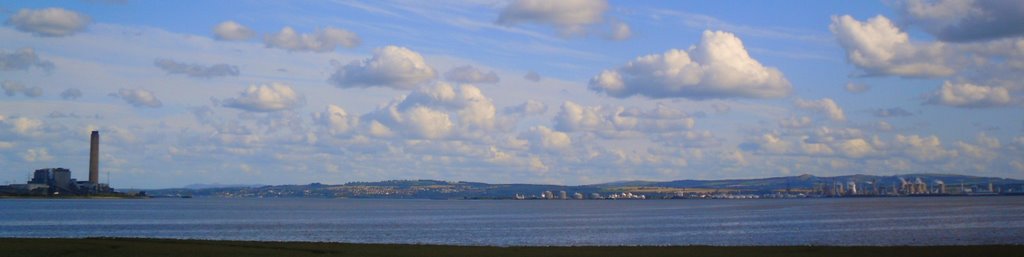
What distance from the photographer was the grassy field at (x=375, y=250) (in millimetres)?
46031

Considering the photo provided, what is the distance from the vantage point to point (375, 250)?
1935 inches

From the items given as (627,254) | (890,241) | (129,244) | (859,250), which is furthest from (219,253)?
(890,241)

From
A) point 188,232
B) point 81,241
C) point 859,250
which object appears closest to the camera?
point 859,250

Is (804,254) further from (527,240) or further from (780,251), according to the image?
(527,240)

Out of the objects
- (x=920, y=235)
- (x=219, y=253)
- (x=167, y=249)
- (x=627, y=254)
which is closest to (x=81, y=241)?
(x=167, y=249)

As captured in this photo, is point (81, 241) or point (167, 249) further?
point (81, 241)

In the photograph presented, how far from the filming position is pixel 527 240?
7231cm

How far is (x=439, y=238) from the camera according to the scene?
7569cm

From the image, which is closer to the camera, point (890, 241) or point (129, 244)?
point (129, 244)

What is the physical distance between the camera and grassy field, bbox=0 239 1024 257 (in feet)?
151

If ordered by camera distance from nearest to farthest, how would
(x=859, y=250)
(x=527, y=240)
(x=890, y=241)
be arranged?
(x=859, y=250) → (x=890, y=241) → (x=527, y=240)

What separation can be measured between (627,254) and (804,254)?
24.2ft

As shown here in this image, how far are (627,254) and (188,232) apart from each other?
50757 mm

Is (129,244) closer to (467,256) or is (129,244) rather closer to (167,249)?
(167,249)
